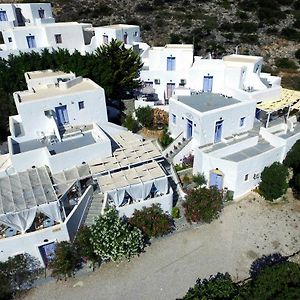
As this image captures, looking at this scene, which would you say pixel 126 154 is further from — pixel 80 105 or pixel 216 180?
pixel 216 180

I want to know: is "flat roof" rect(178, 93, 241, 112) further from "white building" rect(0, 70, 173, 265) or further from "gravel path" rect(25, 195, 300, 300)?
"gravel path" rect(25, 195, 300, 300)

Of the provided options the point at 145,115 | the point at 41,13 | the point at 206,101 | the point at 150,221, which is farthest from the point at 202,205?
the point at 41,13

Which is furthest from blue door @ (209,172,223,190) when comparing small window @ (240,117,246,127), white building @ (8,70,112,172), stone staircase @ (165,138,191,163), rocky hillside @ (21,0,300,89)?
rocky hillside @ (21,0,300,89)

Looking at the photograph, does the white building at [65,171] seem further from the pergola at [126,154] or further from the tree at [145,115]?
the tree at [145,115]

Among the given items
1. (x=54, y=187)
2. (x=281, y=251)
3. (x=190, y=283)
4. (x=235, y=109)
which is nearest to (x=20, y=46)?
(x=54, y=187)

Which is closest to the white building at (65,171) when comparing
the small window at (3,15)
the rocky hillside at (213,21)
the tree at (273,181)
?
the tree at (273,181)

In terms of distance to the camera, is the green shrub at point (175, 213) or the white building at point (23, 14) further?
the white building at point (23, 14)

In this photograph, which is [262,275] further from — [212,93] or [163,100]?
[163,100]
